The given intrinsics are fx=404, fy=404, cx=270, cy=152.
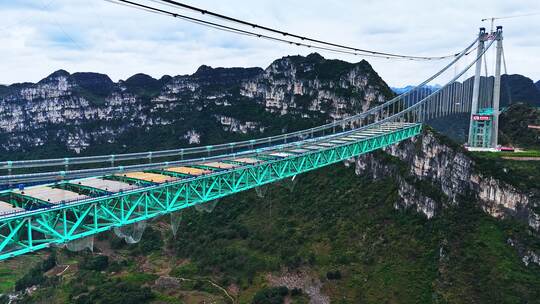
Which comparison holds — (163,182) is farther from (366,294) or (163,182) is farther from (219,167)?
(366,294)

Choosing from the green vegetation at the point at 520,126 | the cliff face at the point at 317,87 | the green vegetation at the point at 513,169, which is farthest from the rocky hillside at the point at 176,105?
the green vegetation at the point at 513,169

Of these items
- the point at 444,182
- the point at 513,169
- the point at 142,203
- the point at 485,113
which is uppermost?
the point at 485,113

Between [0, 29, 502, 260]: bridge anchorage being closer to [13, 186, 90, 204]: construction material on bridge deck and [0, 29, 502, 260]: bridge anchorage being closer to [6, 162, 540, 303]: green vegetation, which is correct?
[13, 186, 90, 204]: construction material on bridge deck

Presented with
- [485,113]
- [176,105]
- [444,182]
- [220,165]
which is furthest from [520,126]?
[176,105]

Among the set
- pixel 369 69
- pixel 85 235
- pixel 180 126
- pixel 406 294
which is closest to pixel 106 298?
pixel 85 235

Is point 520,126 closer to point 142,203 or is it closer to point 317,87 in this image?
point 317,87

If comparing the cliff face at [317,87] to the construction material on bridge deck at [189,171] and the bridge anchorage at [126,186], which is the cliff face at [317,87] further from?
the construction material on bridge deck at [189,171]

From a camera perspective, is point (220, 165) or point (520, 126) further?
point (520, 126)
